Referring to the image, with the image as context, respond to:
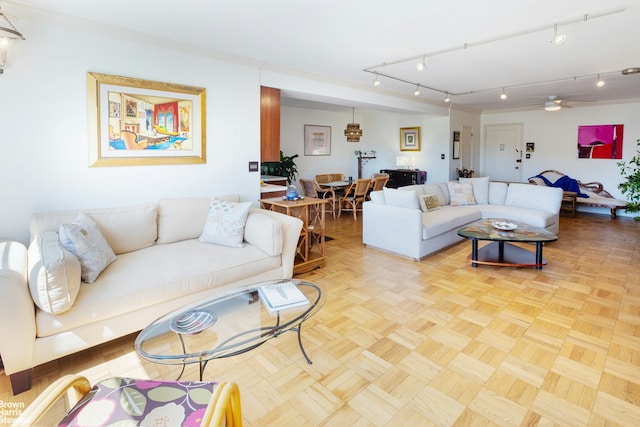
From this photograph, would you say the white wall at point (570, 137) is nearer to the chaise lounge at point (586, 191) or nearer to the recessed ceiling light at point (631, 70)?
the chaise lounge at point (586, 191)

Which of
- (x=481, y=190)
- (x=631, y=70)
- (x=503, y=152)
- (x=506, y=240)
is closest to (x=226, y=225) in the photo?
(x=506, y=240)

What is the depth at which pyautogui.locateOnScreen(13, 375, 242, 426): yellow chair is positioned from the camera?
3.77 feet

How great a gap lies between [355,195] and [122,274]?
17.1 ft

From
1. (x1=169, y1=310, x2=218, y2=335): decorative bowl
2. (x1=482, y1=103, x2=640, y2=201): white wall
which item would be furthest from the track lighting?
(x1=482, y1=103, x2=640, y2=201): white wall

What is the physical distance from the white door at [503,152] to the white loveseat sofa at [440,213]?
340 cm

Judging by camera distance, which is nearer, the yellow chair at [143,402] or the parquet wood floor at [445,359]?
the yellow chair at [143,402]

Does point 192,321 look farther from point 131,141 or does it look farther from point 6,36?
point 6,36

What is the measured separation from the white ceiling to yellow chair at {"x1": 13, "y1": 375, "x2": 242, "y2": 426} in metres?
2.55

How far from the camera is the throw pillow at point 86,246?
2357 millimetres

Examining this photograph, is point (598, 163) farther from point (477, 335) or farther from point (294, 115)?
point (477, 335)

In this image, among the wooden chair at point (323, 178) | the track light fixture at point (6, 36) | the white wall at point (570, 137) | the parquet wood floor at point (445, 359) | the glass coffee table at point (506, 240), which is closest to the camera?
the parquet wood floor at point (445, 359)

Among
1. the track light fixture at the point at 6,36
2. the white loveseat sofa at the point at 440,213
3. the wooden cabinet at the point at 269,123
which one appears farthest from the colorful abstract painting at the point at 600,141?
the track light fixture at the point at 6,36

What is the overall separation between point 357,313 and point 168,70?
2.91 meters

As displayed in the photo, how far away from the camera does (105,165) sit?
10.3 ft
